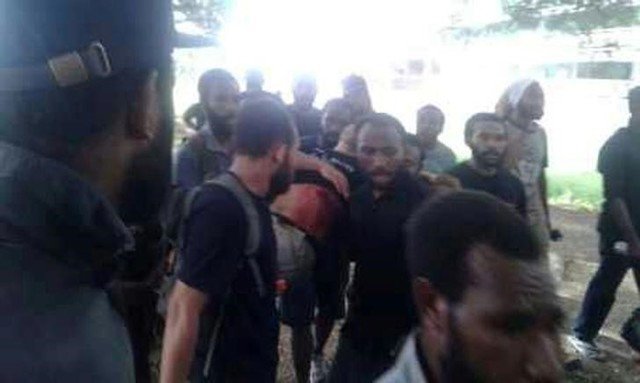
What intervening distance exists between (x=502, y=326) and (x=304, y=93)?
5045mm

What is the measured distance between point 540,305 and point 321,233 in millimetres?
1945

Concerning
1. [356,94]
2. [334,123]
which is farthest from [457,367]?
[356,94]

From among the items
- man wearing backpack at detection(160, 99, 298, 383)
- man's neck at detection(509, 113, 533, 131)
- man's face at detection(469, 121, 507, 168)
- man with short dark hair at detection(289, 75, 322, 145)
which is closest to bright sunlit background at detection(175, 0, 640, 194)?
man with short dark hair at detection(289, 75, 322, 145)

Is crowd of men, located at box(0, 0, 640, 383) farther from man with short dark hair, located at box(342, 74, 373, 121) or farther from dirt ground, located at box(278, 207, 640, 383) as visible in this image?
dirt ground, located at box(278, 207, 640, 383)

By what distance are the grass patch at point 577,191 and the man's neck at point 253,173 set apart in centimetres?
880

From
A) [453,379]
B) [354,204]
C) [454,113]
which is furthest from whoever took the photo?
[454,113]

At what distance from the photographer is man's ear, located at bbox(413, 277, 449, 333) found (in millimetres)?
1565

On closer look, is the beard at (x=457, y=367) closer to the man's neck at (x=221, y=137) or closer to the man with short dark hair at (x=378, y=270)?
the man with short dark hair at (x=378, y=270)

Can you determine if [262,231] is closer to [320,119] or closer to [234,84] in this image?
[234,84]

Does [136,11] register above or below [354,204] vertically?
above

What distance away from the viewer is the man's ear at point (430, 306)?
1565 millimetres

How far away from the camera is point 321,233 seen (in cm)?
345

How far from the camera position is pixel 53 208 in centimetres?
83

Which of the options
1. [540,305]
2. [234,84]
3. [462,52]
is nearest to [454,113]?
[462,52]
